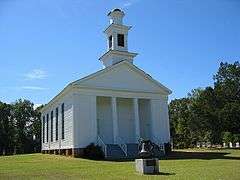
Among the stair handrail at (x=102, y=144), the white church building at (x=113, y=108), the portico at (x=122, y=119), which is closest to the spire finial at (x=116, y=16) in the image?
the white church building at (x=113, y=108)

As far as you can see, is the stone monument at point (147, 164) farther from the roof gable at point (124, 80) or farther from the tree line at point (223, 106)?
the tree line at point (223, 106)

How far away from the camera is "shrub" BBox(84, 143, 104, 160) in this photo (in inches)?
1351

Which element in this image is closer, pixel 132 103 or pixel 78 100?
pixel 78 100

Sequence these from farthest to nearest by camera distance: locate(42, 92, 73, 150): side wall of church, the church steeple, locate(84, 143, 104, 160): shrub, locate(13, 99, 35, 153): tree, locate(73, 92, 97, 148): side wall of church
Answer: locate(13, 99, 35, 153): tree
the church steeple
locate(42, 92, 73, 150): side wall of church
locate(73, 92, 97, 148): side wall of church
locate(84, 143, 104, 160): shrub

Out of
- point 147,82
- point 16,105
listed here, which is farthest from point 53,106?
point 16,105

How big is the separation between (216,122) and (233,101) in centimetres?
451

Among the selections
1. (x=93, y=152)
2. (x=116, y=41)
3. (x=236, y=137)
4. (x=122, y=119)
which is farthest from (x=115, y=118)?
(x=236, y=137)

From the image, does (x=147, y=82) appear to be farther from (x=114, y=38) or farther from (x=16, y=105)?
(x=16, y=105)

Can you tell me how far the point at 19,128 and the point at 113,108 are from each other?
54.4 metres

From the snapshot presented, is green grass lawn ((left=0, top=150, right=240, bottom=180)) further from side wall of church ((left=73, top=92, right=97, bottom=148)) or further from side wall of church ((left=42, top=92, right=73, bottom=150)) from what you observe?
side wall of church ((left=42, top=92, right=73, bottom=150))

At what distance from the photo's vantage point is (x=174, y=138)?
93.8m

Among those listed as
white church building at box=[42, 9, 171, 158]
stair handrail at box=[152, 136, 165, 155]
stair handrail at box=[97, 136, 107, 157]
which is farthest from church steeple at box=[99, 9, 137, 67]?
stair handrail at box=[97, 136, 107, 157]

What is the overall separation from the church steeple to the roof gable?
2.81 m

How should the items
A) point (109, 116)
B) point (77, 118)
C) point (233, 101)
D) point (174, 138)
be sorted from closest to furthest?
point (77, 118)
point (109, 116)
point (233, 101)
point (174, 138)
